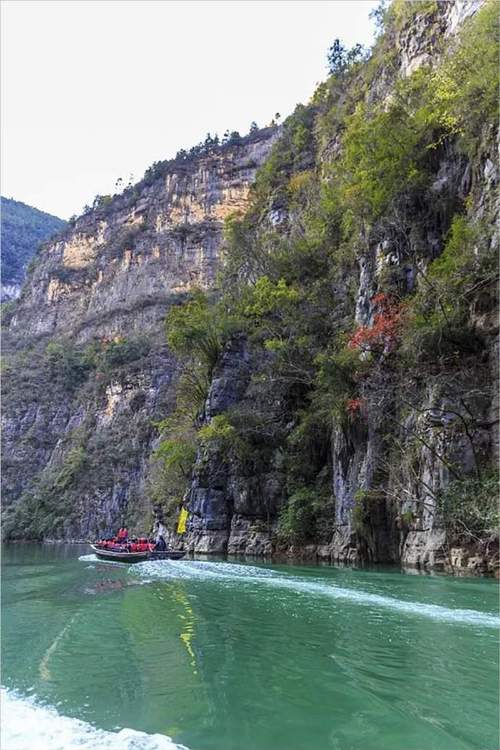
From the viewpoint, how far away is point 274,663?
6742 millimetres

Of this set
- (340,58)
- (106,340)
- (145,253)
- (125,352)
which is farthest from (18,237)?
(340,58)

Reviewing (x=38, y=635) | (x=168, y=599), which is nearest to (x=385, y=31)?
(x=168, y=599)

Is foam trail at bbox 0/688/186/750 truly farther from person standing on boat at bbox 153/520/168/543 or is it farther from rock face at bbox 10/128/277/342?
rock face at bbox 10/128/277/342

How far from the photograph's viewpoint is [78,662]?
7.06 m

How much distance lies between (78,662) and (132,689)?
5.03 ft

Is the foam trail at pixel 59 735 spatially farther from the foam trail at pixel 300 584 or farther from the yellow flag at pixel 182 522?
the yellow flag at pixel 182 522

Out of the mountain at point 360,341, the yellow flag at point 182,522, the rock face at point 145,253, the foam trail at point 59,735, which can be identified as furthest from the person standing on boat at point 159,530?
the rock face at point 145,253

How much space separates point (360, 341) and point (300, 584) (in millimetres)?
8894

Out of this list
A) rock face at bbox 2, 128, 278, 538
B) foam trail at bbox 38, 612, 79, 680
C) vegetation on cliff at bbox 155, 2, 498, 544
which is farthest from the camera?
rock face at bbox 2, 128, 278, 538

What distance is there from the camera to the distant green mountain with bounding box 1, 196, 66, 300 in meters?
122

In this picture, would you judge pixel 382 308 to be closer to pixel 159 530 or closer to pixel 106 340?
pixel 159 530

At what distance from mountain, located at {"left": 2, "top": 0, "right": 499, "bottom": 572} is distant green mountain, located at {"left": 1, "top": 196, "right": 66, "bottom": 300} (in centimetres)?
8420

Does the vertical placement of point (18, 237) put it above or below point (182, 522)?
above

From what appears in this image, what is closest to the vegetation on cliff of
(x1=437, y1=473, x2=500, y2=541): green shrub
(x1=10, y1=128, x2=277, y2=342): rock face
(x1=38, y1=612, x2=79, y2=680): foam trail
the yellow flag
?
(x1=437, y1=473, x2=500, y2=541): green shrub
